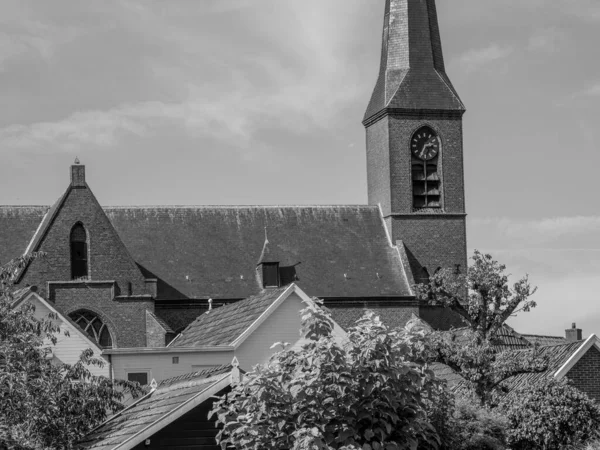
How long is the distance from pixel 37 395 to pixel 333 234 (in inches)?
1369

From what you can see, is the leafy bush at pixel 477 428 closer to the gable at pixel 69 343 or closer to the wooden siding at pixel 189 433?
the wooden siding at pixel 189 433

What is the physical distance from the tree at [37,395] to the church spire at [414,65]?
1336 inches

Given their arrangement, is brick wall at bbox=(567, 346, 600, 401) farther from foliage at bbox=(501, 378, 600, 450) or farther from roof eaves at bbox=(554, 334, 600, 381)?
foliage at bbox=(501, 378, 600, 450)

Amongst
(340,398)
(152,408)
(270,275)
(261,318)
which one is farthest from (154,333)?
(340,398)

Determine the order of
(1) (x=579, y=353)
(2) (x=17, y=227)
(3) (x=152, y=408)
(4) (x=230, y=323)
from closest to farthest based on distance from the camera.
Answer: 1. (3) (x=152, y=408)
2. (4) (x=230, y=323)
3. (1) (x=579, y=353)
4. (2) (x=17, y=227)

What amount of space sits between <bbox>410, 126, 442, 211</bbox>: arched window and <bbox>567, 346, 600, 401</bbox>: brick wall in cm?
1900

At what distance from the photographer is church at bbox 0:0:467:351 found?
44.2 metres

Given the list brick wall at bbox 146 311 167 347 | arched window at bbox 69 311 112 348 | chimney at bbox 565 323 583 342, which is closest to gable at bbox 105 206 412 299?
brick wall at bbox 146 311 167 347

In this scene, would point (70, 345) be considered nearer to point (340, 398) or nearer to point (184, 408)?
point (184, 408)

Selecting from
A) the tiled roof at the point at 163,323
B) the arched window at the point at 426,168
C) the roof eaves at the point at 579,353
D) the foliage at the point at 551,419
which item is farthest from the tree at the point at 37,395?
the arched window at the point at 426,168

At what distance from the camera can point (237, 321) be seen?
Result: 3005 centimetres

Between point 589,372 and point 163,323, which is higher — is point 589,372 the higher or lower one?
the lower one

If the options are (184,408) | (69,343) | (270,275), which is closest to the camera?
(184,408)

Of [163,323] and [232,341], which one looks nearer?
[232,341]
